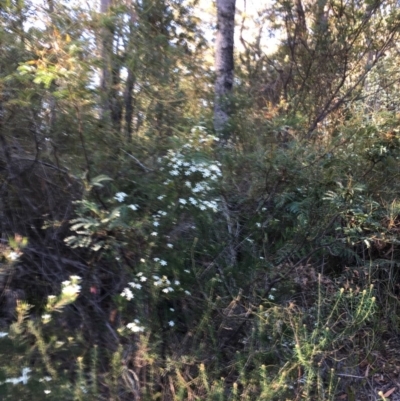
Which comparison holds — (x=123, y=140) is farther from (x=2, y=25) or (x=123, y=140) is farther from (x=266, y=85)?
(x=266, y=85)

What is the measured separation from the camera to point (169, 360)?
3.30 m

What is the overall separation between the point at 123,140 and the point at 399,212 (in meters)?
3.10

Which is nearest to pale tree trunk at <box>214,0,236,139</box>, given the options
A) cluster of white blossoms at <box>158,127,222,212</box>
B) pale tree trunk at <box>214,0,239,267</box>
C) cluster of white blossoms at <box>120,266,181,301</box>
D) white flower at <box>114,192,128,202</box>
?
pale tree trunk at <box>214,0,239,267</box>

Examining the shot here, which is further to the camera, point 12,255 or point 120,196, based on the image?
point 120,196

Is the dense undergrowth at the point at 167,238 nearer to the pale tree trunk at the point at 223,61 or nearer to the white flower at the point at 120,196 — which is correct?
the white flower at the point at 120,196

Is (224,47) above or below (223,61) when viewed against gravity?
above

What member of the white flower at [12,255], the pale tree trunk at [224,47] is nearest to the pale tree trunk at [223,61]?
the pale tree trunk at [224,47]

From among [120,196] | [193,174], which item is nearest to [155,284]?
[120,196]

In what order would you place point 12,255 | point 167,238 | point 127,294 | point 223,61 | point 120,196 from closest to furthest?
point 12,255, point 127,294, point 120,196, point 167,238, point 223,61

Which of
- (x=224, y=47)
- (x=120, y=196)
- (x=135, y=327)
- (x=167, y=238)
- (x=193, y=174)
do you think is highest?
(x=224, y=47)

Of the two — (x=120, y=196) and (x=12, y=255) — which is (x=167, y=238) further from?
(x=12, y=255)

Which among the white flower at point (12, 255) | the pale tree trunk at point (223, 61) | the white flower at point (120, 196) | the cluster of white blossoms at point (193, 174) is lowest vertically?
the white flower at point (12, 255)

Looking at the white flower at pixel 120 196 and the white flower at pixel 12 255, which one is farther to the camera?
the white flower at pixel 120 196

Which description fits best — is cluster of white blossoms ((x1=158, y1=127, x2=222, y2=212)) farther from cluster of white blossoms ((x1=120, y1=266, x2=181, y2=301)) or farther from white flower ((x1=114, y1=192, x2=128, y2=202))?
cluster of white blossoms ((x1=120, y1=266, x2=181, y2=301))
